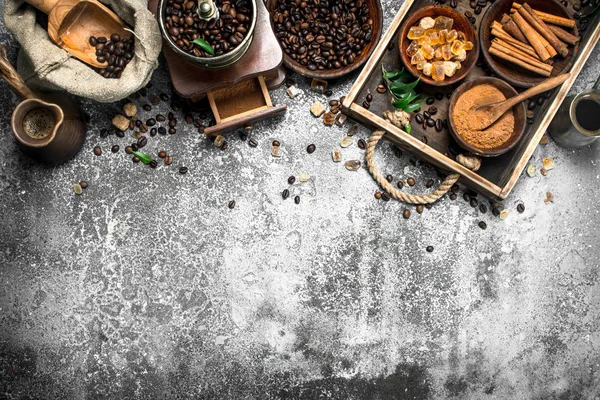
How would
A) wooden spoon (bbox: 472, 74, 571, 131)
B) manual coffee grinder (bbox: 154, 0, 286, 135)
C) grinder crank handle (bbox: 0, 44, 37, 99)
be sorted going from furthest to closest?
wooden spoon (bbox: 472, 74, 571, 131)
manual coffee grinder (bbox: 154, 0, 286, 135)
grinder crank handle (bbox: 0, 44, 37, 99)

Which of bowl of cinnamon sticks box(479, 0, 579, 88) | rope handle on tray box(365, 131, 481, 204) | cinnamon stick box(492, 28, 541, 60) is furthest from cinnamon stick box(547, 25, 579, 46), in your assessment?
rope handle on tray box(365, 131, 481, 204)

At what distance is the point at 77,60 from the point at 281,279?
112cm

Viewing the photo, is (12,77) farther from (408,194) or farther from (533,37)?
(533,37)

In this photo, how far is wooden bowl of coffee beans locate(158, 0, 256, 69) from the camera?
1.93 meters

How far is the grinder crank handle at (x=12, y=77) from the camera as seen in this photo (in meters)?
1.80

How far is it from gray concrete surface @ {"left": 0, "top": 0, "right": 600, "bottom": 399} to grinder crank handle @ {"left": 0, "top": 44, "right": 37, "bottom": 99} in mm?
301

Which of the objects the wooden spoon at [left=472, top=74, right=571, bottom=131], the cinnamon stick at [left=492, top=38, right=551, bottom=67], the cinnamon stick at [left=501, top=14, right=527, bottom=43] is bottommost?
the wooden spoon at [left=472, top=74, right=571, bottom=131]

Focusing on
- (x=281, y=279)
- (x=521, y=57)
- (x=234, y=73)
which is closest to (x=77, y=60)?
(x=234, y=73)

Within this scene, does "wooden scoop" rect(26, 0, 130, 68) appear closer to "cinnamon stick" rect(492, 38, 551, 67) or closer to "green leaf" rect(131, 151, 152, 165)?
"green leaf" rect(131, 151, 152, 165)

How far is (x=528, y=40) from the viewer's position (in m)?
2.19

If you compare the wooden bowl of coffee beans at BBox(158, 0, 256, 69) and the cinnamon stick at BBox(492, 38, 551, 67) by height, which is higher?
the cinnamon stick at BBox(492, 38, 551, 67)

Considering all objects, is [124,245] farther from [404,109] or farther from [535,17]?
[535,17]

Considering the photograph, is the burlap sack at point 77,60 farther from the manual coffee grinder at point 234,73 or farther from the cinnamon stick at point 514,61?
the cinnamon stick at point 514,61

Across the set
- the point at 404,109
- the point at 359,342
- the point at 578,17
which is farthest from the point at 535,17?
the point at 359,342
